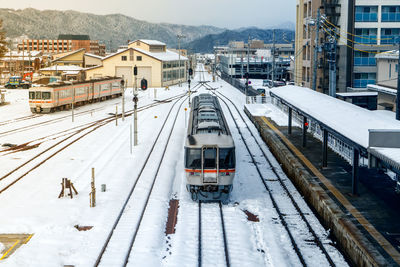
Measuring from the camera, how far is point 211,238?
16.1 metres

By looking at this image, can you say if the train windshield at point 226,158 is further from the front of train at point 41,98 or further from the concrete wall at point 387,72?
the front of train at point 41,98

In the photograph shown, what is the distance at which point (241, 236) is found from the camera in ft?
53.1

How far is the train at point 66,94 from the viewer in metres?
47.9

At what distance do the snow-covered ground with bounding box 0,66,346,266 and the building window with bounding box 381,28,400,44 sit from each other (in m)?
29.5

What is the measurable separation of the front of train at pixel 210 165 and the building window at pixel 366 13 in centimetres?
4071

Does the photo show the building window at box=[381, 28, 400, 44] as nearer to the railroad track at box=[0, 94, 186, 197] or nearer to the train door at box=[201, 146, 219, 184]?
the railroad track at box=[0, 94, 186, 197]

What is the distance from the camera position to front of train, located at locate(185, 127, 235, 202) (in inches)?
751

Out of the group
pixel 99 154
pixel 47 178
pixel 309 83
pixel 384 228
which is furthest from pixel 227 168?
pixel 309 83

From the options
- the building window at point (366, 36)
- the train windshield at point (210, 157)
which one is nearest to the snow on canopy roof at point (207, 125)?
the train windshield at point (210, 157)

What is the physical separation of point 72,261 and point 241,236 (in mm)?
5590

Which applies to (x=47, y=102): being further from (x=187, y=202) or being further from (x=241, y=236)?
(x=241, y=236)

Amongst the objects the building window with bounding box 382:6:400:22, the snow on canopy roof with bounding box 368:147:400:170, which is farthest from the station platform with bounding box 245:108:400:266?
the building window with bounding box 382:6:400:22

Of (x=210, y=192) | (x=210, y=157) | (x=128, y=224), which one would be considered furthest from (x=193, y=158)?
(x=128, y=224)

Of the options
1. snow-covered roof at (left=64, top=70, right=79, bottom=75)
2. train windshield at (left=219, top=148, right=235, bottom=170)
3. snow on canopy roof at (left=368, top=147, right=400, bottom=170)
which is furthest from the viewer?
snow-covered roof at (left=64, top=70, right=79, bottom=75)
